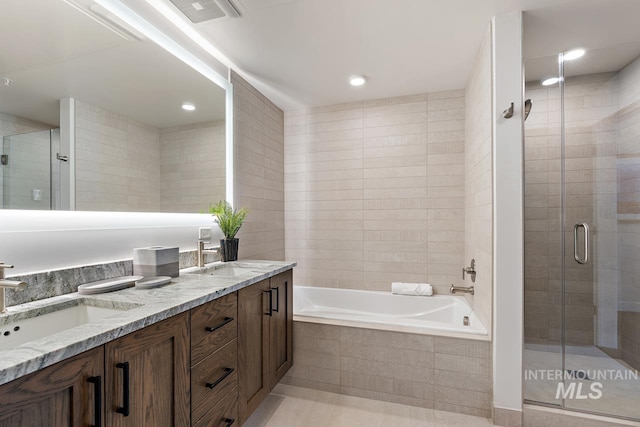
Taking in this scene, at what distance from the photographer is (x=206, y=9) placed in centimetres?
173

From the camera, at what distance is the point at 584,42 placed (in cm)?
211

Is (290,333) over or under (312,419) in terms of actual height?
over

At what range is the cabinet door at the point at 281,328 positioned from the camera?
6.39 ft

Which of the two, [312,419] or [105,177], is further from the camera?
[312,419]

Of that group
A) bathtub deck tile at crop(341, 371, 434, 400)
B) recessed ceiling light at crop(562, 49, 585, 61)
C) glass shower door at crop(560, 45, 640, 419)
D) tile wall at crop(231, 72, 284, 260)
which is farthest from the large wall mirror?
glass shower door at crop(560, 45, 640, 419)

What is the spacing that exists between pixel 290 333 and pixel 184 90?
191 cm

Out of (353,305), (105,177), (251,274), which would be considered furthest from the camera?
(353,305)

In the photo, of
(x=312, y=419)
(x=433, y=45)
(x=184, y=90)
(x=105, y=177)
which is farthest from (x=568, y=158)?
(x=105, y=177)

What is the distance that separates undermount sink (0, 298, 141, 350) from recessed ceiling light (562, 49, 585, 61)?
2.92 metres

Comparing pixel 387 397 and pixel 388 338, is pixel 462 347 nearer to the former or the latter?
pixel 388 338

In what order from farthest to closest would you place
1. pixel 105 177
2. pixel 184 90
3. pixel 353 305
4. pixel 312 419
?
pixel 353 305
pixel 184 90
pixel 312 419
pixel 105 177

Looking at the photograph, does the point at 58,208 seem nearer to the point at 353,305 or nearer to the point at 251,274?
the point at 251,274

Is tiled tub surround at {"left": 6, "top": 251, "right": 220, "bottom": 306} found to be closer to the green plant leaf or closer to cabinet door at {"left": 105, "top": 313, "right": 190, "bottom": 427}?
cabinet door at {"left": 105, "top": 313, "right": 190, "bottom": 427}

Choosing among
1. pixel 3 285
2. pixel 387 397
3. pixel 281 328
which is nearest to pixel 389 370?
pixel 387 397
